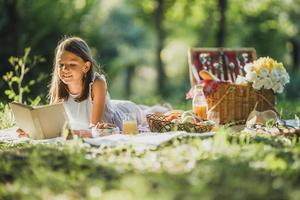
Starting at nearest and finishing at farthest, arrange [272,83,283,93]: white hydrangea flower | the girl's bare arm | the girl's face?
the girl's bare arm
the girl's face
[272,83,283,93]: white hydrangea flower

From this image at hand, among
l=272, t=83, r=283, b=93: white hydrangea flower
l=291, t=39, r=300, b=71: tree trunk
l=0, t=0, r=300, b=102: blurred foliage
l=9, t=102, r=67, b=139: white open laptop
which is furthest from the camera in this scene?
l=291, t=39, r=300, b=71: tree trunk

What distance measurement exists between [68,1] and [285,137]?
371 inches

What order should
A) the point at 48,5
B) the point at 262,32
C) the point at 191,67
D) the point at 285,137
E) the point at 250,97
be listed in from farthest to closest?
the point at 262,32 < the point at 48,5 < the point at 191,67 < the point at 250,97 < the point at 285,137

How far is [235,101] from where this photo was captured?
6.61 m

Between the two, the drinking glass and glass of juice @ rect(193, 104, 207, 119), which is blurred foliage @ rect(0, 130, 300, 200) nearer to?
glass of juice @ rect(193, 104, 207, 119)

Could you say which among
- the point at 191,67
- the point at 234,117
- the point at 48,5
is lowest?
the point at 234,117

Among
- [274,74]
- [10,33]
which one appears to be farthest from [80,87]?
[10,33]

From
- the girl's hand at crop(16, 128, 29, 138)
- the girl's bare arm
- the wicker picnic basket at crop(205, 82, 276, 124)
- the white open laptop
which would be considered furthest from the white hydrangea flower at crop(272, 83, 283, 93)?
the girl's hand at crop(16, 128, 29, 138)

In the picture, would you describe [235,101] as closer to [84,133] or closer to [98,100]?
[98,100]

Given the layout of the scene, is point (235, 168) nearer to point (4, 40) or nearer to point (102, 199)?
point (102, 199)

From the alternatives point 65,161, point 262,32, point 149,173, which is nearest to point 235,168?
point 149,173

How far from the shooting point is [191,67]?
774 centimetres

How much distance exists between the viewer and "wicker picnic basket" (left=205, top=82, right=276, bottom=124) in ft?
21.5

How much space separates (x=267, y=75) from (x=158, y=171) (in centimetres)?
321
